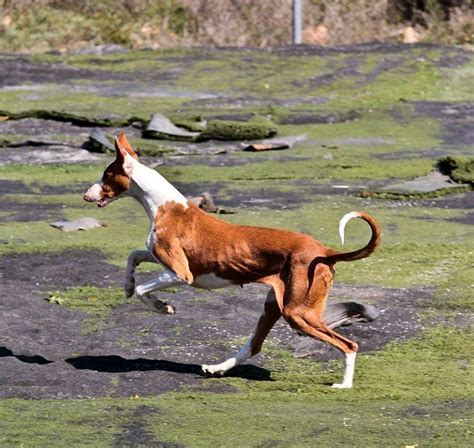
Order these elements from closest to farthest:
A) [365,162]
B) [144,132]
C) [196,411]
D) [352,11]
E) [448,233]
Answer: [196,411] < [448,233] < [365,162] < [144,132] < [352,11]

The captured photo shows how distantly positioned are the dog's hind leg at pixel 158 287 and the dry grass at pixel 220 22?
19753 mm

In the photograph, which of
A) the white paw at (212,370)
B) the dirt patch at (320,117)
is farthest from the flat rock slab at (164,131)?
the white paw at (212,370)

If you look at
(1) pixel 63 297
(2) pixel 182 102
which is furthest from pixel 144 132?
(1) pixel 63 297

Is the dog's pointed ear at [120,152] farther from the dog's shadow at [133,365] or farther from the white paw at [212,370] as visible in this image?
the white paw at [212,370]

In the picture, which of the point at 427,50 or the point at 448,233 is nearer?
the point at 448,233

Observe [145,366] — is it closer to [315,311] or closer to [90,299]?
[315,311]

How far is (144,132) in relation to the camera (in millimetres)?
19781

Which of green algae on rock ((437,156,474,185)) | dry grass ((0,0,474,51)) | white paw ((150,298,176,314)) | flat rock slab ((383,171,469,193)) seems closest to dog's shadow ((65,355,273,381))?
white paw ((150,298,176,314))

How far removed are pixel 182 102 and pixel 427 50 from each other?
570cm

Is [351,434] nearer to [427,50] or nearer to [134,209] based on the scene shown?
[134,209]

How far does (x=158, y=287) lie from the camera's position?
351 inches

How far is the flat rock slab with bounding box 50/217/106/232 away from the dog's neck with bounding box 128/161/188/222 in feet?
15.3

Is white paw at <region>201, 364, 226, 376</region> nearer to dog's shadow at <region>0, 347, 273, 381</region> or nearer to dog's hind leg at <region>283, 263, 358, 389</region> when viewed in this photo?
dog's shadow at <region>0, 347, 273, 381</region>

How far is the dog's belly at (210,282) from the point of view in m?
8.90
